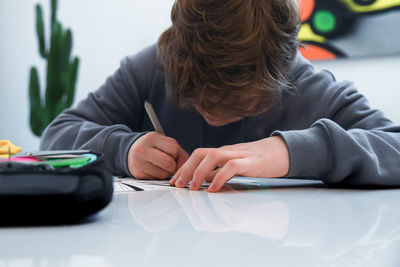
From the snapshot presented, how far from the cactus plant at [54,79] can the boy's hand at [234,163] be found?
1.83 m

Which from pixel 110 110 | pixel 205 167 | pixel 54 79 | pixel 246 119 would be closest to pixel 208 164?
pixel 205 167

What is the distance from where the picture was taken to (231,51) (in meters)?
0.67

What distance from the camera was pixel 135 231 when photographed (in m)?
0.30

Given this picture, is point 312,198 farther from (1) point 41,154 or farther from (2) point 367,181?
(1) point 41,154

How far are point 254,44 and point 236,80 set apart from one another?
6 cm

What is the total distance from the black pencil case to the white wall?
1.99m

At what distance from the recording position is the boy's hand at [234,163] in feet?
1.77

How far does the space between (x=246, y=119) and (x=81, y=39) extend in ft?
5.82

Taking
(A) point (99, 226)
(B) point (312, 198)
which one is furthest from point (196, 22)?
(A) point (99, 226)

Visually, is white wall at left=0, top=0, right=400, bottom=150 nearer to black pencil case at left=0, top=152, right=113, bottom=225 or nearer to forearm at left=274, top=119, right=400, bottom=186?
forearm at left=274, top=119, right=400, bottom=186

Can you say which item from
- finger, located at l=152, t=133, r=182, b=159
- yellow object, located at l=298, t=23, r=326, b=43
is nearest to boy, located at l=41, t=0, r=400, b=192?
finger, located at l=152, t=133, r=182, b=159

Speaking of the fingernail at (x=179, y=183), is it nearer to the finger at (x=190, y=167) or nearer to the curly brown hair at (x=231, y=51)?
the finger at (x=190, y=167)

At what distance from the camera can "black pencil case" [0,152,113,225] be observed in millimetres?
290

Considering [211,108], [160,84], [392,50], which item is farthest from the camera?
[392,50]
